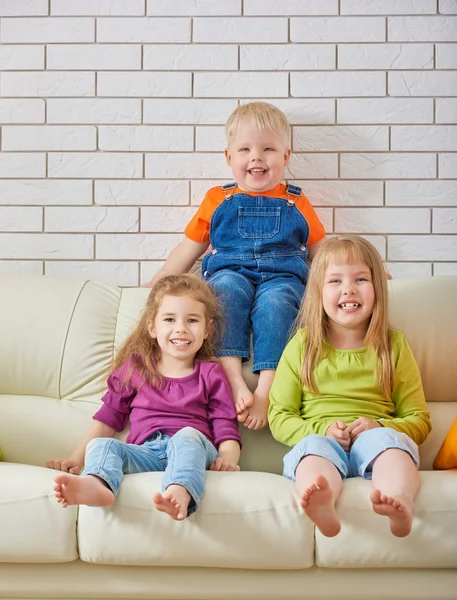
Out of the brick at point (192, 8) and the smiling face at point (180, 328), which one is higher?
the brick at point (192, 8)

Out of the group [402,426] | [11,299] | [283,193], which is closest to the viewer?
[402,426]

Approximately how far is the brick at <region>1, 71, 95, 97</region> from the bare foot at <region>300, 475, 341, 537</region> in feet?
6.41

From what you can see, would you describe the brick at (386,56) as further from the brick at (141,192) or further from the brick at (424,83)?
the brick at (141,192)

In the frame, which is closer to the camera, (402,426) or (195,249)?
(402,426)

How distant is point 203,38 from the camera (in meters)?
2.95

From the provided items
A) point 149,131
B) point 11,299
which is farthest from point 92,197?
point 11,299

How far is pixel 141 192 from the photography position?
297 centimetres

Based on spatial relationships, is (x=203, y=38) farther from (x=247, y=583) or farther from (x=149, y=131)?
(x=247, y=583)

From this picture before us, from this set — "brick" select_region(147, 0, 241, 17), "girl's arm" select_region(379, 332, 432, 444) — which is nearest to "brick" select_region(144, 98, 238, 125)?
"brick" select_region(147, 0, 241, 17)

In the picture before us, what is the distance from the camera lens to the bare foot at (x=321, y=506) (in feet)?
Result: 5.43

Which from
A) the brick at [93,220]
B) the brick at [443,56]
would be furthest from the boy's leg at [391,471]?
the brick at [443,56]

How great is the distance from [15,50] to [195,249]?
1.10 meters

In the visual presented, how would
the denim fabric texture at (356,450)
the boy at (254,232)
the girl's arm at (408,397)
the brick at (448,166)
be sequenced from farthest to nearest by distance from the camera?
the brick at (448,166)
the boy at (254,232)
the girl's arm at (408,397)
the denim fabric texture at (356,450)

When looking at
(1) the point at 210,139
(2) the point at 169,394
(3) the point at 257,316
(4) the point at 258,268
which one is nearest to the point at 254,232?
(4) the point at 258,268
